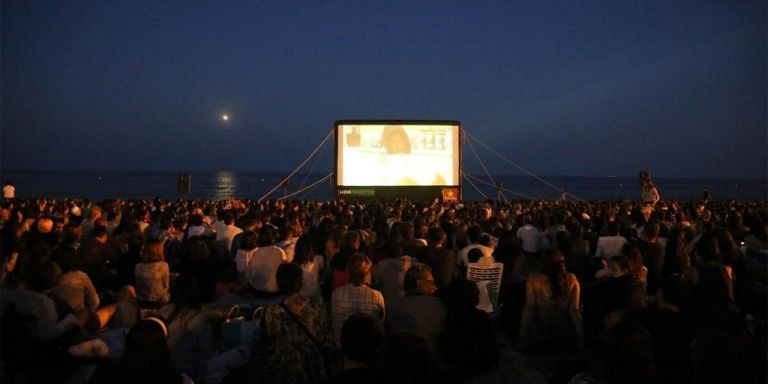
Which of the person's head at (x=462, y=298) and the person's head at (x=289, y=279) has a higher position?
the person's head at (x=289, y=279)

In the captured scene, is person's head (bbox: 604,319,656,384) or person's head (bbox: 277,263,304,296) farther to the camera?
person's head (bbox: 277,263,304,296)

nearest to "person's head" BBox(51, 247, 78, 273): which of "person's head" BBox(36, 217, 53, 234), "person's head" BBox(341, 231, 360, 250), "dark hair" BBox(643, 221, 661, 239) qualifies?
"person's head" BBox(36, 217, 53, 234)

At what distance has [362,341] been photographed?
254cm

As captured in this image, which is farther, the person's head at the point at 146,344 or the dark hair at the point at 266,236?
the dark hair at the point at 266,236

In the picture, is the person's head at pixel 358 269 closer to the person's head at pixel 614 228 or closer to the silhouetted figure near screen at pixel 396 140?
the person's head at pixel 614 228

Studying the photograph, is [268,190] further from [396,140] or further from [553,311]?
[553,311]

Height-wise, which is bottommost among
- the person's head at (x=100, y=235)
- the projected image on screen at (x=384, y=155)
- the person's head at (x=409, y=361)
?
the person's head at (x=409, y=361)

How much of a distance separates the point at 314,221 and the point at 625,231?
17.4ft

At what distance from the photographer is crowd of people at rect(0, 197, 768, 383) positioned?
92.4 inches

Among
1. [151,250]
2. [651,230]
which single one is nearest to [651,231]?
[651,230]

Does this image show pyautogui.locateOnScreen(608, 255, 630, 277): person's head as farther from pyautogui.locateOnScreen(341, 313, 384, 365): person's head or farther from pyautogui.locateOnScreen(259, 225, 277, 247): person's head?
pyautogui.locateOnScreen(259, 225, 277, 247): person's head

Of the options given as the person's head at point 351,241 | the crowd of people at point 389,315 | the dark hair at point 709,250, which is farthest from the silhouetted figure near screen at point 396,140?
the dark hair at point 709,250

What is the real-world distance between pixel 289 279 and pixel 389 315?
2.53 feet

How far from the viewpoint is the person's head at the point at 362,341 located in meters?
2.54
